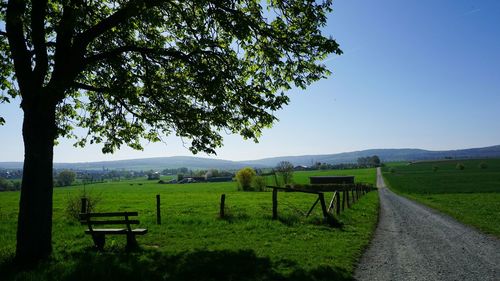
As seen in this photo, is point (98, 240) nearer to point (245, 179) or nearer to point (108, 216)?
point (108, 216)

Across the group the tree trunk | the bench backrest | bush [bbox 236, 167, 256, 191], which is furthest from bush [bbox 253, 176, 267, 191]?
the tree trunk

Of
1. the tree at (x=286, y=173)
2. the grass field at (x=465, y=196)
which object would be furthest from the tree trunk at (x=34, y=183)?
the tree at (x=286, y=173)

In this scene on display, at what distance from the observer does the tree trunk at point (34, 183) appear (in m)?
11.0

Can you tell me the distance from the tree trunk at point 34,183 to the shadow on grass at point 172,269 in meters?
0.69

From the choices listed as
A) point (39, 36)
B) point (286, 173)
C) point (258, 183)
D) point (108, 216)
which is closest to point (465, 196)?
point (258, 183)

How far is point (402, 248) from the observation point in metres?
13.8

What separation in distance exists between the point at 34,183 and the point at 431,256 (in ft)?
40.9

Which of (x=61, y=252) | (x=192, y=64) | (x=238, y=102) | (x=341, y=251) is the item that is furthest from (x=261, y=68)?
(x=61, y=252)

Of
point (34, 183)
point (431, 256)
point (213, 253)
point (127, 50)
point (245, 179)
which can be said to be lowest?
point (431, 256)

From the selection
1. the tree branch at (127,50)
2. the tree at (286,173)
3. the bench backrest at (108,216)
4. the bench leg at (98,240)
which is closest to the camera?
the tree branch at (127,50)

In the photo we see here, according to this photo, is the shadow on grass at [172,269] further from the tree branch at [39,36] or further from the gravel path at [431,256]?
the tree branch at [39,36]

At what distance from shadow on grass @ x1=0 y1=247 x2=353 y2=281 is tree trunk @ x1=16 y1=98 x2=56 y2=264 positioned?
0.69 m

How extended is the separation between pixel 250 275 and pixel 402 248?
6.93m

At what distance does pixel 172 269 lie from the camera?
33.3 feet
